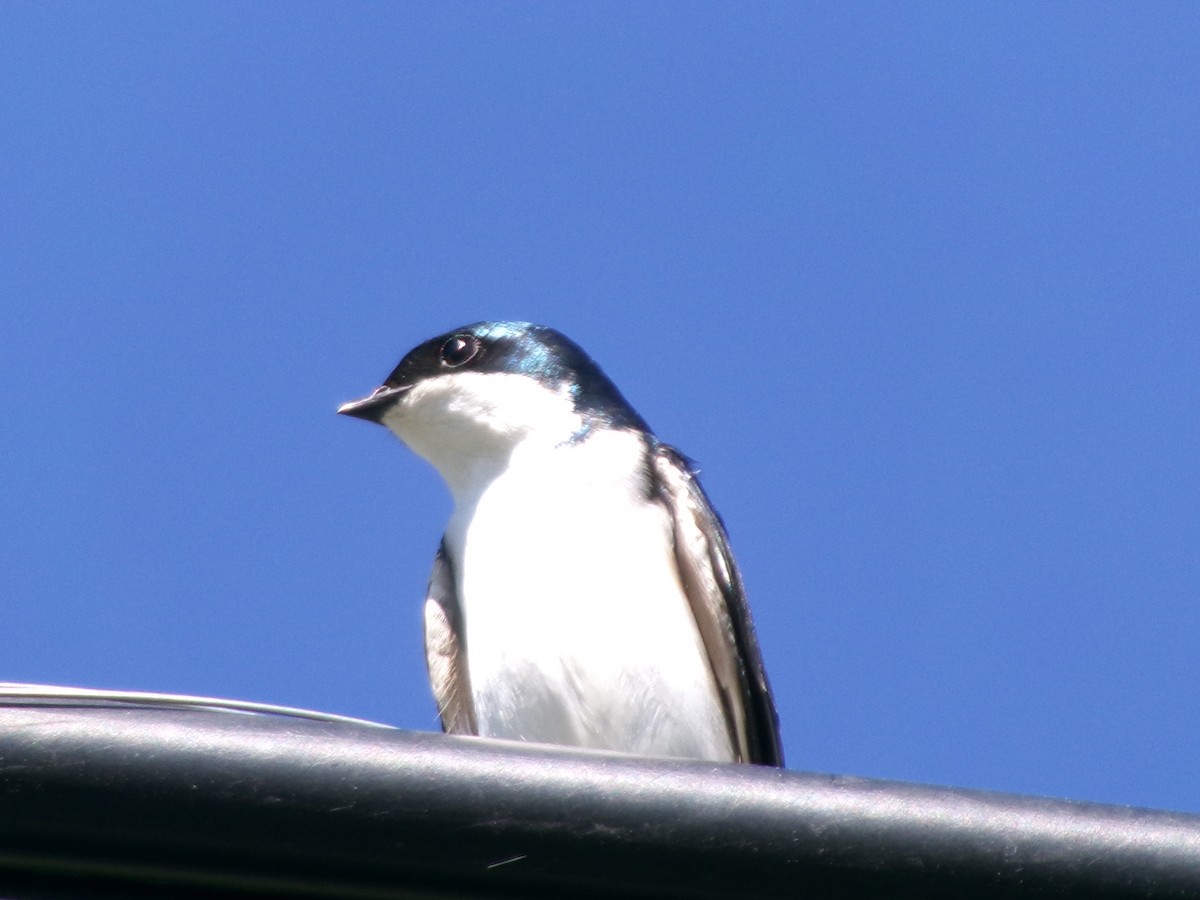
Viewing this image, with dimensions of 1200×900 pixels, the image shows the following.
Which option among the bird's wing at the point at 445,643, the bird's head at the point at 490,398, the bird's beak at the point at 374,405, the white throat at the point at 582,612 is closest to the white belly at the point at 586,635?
the white throat at the point at 582,612

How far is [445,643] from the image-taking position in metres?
4.24

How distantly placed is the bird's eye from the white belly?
0.75 metres

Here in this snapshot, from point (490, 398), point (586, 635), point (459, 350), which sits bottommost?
point (586, 635)

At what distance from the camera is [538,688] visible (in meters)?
3.85

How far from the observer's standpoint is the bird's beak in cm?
475

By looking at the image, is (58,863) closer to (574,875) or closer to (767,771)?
(574,875)

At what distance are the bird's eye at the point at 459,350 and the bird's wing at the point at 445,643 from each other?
63 centimetres

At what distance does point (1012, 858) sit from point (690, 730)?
2.17m

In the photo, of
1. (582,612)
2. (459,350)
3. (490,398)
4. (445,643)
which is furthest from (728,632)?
(459,350)

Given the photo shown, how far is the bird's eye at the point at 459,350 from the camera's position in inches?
188

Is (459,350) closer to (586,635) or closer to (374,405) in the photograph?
(374,405)

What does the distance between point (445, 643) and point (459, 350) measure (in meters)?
0.87

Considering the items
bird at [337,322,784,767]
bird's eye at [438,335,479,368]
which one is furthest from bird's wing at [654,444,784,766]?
bird's eye at [438,335,479,368]

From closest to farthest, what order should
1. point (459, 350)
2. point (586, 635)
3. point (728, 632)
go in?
point (586, 635) < point (728, 632) < point (459, 350)
